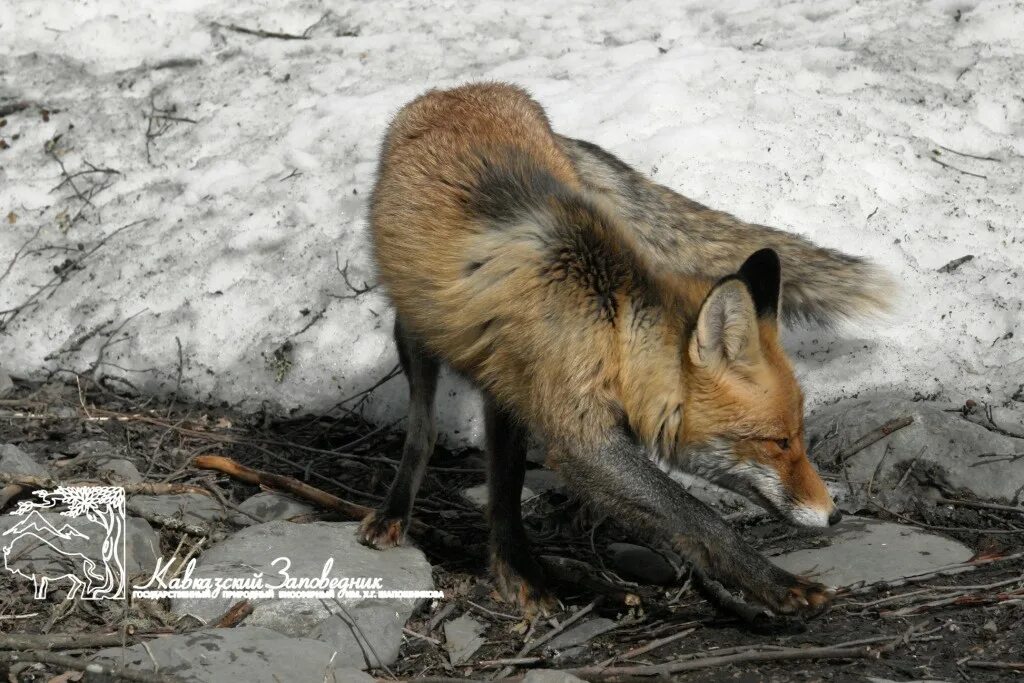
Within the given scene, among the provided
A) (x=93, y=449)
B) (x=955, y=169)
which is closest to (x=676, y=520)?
(x=93, y=449)

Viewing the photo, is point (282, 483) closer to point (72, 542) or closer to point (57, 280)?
point (72, 542)

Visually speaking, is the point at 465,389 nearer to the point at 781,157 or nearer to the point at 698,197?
the point at 698,197

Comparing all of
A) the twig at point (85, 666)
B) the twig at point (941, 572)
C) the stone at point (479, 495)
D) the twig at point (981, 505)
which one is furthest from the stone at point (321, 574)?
the twig at point (981, 505)

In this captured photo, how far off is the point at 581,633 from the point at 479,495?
1241mm

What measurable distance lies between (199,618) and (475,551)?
128 cm

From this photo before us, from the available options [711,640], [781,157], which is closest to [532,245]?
[711,640]

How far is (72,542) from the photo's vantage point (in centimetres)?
370

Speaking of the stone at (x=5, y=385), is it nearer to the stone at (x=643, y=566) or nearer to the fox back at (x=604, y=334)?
the fox back at (x=604, y=334)

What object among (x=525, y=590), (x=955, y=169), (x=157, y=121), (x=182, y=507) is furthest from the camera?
(x=157, y=121)

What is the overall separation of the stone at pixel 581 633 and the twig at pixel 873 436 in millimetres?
1439

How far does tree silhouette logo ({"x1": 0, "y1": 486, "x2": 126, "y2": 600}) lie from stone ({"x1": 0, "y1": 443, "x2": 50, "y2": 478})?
283 mm

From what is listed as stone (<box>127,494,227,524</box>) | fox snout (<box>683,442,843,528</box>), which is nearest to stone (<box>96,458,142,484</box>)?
stone (<box>127,494,227,524</box>)

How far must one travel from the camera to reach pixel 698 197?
5.90 m

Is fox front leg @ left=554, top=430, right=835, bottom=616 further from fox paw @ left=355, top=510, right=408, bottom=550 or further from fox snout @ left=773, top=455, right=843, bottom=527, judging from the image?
fox paw @ left=355, top=510, right=408, bottom=550
